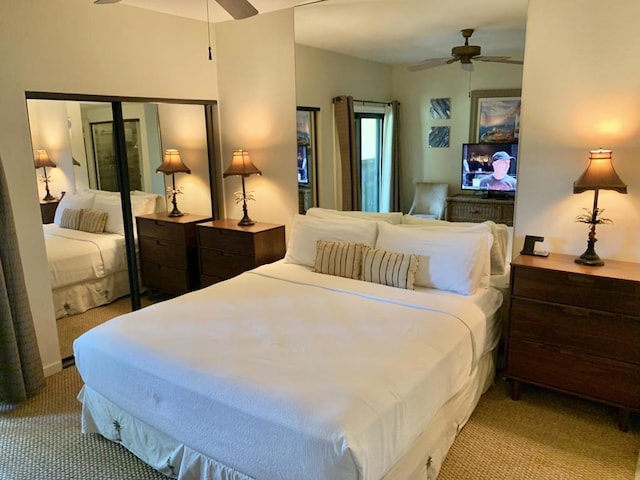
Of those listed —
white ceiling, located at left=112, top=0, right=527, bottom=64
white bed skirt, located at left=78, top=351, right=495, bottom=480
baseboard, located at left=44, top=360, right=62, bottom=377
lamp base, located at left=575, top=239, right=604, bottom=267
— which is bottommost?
baseboard, located at left=44, top=360, right=62, bottom=377

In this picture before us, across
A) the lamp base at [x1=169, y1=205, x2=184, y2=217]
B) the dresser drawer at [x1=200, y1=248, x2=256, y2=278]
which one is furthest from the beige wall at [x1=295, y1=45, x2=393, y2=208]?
the lamp base at [x1=169, y1=205, x2=184, y2=217]

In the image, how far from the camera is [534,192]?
2961 millimetres

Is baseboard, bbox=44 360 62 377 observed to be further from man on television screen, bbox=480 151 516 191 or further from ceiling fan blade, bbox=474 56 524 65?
ceiling fan blade, bbox=474 56 524 65

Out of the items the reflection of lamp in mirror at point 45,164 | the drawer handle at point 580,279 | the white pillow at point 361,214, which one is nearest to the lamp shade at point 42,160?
the reflection of lamp in mirror at point 45,164

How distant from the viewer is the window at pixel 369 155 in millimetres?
3604

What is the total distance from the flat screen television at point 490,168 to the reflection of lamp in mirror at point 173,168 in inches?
93.0

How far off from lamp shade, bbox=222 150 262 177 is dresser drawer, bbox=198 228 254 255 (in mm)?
495

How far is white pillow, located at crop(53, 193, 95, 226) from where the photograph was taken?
10.8ft

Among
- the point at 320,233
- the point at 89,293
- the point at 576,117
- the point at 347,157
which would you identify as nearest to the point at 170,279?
the point at 89,293

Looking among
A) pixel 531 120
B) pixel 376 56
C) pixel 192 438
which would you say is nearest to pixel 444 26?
pixel 376 56

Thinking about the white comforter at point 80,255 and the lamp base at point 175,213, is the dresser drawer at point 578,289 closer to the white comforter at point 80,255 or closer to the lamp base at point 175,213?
the lamp base at point 175,213

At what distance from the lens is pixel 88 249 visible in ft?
11.7

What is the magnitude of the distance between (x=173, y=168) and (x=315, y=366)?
2.71 m

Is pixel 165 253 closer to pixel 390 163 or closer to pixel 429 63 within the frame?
pixel 390 163
